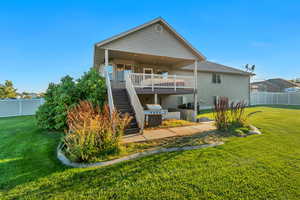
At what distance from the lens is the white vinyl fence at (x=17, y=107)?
38.9 feet

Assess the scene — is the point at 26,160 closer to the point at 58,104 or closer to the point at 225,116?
the point at 58,104

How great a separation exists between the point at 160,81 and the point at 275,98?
23771 millimetres

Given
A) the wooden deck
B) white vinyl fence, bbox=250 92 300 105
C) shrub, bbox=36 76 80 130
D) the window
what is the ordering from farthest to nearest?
1. white vinyl fence, bbox=250 92 300 105
2. the window
3. the wooden deck
4. shrub, bbox=36 76 80 130

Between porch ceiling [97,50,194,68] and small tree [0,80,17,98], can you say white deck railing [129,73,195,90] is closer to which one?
porch ceiling [97,50,194,68]

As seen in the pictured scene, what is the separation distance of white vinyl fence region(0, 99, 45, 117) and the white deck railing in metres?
11.5

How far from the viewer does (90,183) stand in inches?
105

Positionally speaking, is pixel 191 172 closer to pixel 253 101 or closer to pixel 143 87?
pixel 143 87

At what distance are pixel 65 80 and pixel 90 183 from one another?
21.7ft

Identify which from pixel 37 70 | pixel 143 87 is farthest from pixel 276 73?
pixel 37 70

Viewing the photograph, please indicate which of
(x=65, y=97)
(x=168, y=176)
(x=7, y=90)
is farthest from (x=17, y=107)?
(x=7, y=90)

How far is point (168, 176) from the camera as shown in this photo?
2850 millimetres

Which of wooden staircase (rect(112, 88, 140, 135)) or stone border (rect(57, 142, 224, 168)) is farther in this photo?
wooden staircase (rect(112, 88, 140, 135))

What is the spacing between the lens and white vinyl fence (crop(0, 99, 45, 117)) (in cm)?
1185

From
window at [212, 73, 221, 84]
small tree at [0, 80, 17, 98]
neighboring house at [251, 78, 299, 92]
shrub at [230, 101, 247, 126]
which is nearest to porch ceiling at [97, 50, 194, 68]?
window at [212, 73, 221, 84]
